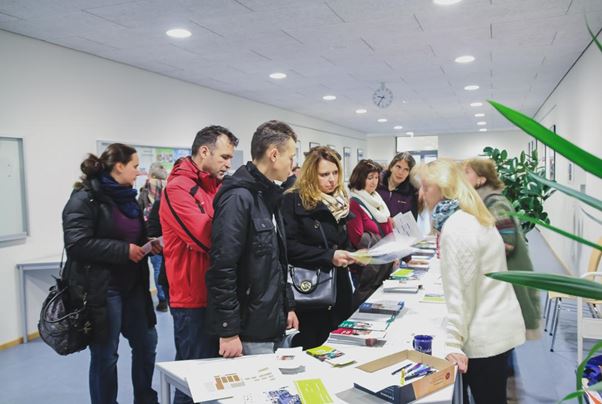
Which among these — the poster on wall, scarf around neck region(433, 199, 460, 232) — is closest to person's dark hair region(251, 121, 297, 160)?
scarf around neck region(433, 199, 460, 232)

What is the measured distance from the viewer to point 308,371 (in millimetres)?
1664

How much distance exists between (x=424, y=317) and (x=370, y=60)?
402cm

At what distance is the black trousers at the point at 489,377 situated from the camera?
173 cm

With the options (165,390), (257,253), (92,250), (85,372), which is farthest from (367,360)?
(85,372)

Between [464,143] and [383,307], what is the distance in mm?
15778

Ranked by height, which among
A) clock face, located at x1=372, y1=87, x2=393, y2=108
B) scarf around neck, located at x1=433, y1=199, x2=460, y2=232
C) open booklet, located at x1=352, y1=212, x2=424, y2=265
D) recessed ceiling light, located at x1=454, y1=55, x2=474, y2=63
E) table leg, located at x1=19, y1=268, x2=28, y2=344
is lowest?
table leg, located at x1=19, y1=268, x2=28, y2=344

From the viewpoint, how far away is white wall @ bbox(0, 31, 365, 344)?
4168 millimetres

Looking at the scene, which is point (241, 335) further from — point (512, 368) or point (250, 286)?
point (512, 368)

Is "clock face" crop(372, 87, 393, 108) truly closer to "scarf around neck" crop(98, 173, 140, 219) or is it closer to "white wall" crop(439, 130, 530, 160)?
"scarf around neck" crop(98, 173, 140, 219)

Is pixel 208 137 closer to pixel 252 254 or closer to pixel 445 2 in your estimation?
pixel 252 254

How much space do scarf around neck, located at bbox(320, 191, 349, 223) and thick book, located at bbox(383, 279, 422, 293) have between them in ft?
1.91

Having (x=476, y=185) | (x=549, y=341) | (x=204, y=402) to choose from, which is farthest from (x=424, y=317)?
(x=549, y=341)

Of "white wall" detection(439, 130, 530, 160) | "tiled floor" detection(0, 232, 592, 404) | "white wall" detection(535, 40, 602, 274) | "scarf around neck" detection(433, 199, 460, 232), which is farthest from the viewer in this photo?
"white wall" detection(439, 130, 530, 160)

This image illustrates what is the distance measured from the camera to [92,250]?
232cm
